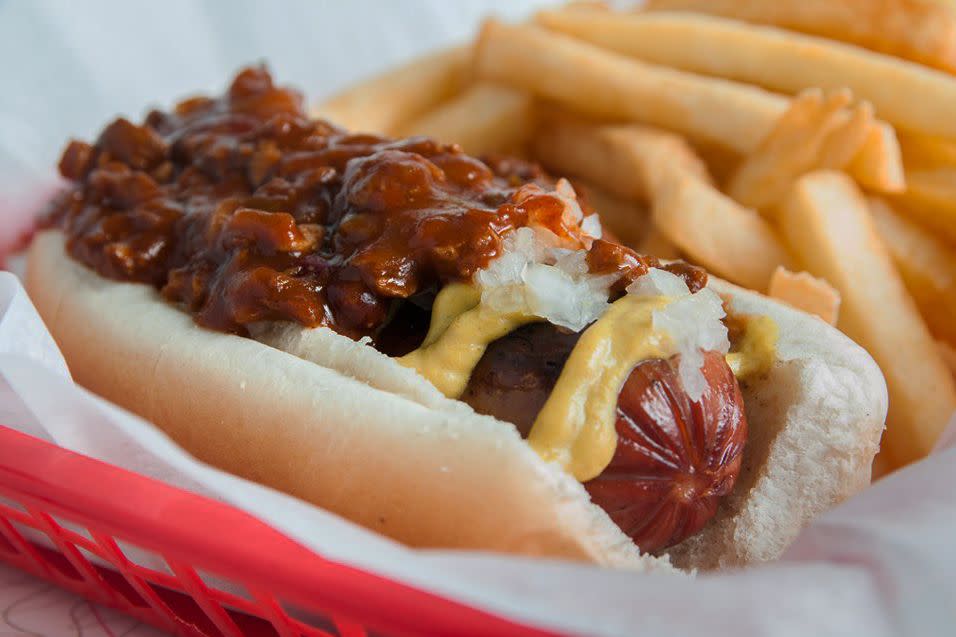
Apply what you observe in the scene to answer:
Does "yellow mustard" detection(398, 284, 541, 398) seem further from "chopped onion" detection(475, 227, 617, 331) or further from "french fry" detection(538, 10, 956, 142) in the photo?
"french fry" detection(538, 10, 956, 142)

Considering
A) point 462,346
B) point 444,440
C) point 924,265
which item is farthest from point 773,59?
point 444,440

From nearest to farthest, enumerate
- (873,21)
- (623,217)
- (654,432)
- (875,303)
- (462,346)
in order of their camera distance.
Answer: (654,432), (462,346), (875,303), (873,21), (623,217)

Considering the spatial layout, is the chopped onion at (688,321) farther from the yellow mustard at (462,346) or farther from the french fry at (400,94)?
the french fry at (400,94)

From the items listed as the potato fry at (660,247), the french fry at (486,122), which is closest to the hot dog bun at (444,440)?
the potato fry at (660,247)

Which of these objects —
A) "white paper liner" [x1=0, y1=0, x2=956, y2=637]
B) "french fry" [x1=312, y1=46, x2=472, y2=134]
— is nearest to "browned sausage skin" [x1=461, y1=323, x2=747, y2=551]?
"white paper liner" [x1=0, y1=0, x2=956, y2=637]

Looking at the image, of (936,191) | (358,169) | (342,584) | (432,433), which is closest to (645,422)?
(432,433)

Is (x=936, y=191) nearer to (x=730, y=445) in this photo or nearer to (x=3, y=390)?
(x=730, y=445)

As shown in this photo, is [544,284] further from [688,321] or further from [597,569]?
[597,569]
